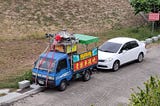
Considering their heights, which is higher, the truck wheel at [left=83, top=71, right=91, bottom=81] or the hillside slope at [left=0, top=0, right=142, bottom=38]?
the hillside slope at [left=0, top=0, right=142, bottom=38]

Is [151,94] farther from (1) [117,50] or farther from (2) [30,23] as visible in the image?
(2) [30,23]

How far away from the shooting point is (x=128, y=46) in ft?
61.5

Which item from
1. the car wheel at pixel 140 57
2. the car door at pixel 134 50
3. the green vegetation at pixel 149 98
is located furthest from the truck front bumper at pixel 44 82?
the green vegetation at pixel 149 98

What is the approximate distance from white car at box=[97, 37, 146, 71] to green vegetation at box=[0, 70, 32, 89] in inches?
160

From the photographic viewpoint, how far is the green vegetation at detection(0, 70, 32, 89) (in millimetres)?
14656

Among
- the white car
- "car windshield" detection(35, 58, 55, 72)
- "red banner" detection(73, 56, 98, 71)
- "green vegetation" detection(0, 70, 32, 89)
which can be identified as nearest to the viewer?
"car windshield" detection(35, 58, 55, 72)

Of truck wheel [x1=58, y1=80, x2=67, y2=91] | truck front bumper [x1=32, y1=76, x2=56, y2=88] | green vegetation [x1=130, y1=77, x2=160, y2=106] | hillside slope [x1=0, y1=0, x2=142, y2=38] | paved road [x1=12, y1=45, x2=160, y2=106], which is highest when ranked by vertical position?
hillside slope [x1=0, y1=0, x2=142, y2=38]

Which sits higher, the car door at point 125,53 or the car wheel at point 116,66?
the car door at point 125,53

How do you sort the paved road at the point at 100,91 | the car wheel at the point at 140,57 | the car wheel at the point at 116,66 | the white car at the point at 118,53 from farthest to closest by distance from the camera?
the car wheel at the point at 140,57 → the car wheel at the point at 116,66 → the white car at the point at 118,53 → the paved road at the point at 100,91

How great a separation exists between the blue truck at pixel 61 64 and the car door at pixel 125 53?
264 centimetres

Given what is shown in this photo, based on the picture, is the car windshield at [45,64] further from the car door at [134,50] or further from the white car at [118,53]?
the car door at [134,50]

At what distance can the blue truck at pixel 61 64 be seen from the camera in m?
14.2

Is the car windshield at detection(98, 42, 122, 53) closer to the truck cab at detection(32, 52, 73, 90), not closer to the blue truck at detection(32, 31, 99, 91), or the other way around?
the blue truck at detection(32, 31, 99, 91)

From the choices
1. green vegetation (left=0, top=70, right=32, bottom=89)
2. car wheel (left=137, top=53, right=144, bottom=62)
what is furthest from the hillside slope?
green vegetation (left=0, top=70, right=32, bottom=89)
